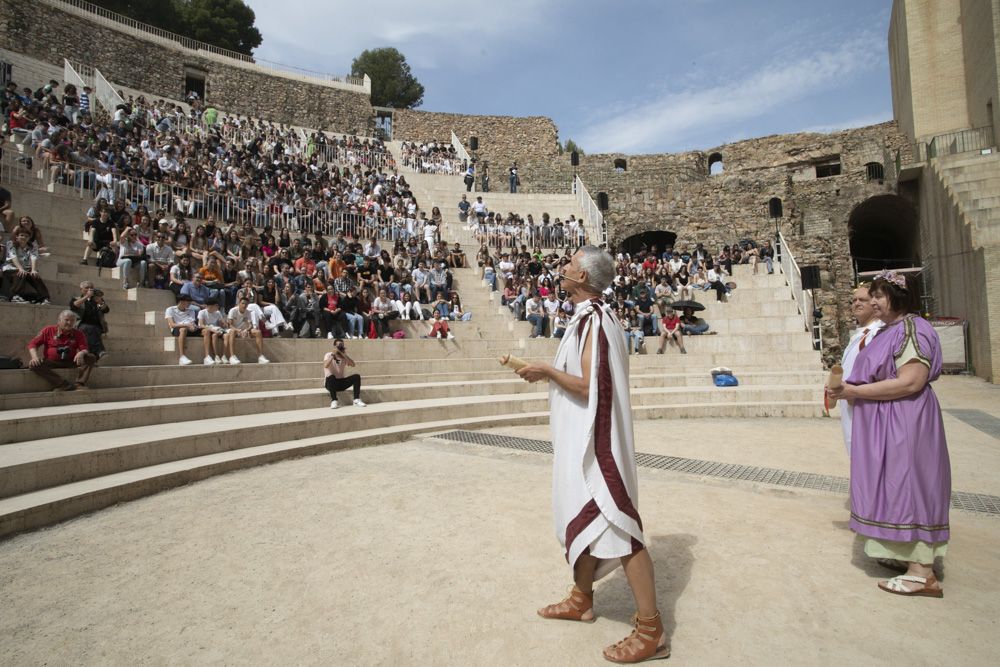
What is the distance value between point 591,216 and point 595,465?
18.4 m

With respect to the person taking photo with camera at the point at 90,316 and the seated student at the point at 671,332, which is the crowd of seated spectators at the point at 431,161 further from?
the person taking photo with camera at the point at 90,316

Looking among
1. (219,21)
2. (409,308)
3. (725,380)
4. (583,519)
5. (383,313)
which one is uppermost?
(219,21)

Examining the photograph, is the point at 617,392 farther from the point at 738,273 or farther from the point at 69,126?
the point at 69,126

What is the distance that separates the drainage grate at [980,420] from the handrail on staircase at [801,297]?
163 inches

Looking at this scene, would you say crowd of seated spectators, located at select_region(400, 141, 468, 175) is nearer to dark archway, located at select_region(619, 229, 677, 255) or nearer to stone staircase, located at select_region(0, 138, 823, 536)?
dark archway, located at select_region(619, 229, 677, 255)

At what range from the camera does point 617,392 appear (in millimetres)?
2178

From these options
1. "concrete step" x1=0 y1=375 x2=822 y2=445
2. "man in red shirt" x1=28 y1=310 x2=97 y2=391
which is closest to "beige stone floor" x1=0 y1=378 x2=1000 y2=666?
"concrete step" x1=0 y1=375 x2=822 y2=445

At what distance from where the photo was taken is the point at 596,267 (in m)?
2.25

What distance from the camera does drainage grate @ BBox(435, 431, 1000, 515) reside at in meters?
3.80

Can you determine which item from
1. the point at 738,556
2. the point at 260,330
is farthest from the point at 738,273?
the point at 738,556

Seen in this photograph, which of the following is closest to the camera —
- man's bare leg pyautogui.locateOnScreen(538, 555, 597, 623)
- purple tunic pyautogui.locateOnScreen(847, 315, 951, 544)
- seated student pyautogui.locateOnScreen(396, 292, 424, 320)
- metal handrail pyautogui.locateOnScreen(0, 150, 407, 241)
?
man's bare leg pyautogui.locateOnScreen(538, 555, 597, 623)

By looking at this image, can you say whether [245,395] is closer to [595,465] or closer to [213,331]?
[213,331]

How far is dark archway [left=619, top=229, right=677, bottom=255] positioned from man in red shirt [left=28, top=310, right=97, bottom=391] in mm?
21097

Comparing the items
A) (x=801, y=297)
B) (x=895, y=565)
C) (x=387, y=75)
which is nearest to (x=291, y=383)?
(x=895, y=565)
